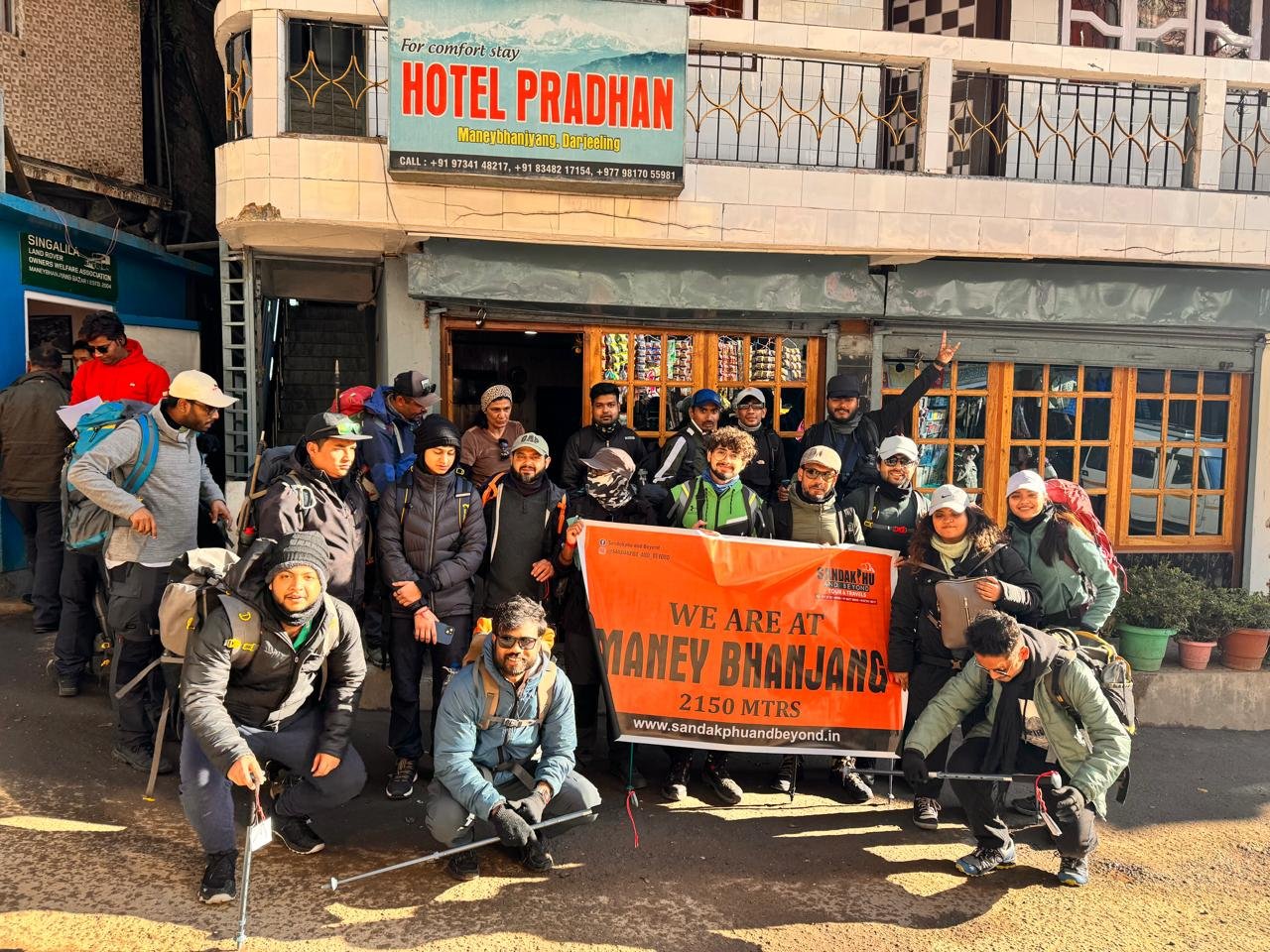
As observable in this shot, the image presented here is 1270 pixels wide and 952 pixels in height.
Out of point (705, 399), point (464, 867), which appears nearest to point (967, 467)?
point (705, 399)

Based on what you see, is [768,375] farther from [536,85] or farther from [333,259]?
[333,259]

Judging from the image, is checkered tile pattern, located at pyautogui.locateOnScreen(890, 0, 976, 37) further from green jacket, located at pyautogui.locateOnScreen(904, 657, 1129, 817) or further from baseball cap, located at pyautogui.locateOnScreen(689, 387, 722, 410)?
green jacket, located at pyautogui.locateOnScreen(904, 657, 1129, 817)

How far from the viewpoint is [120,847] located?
4.35m

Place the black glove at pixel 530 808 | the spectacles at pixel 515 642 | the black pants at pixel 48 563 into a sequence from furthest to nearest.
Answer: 1. the black pants at pixel 48 563
2. the spectacles at pixel 515 642
3. the black glove at pixel 530 808

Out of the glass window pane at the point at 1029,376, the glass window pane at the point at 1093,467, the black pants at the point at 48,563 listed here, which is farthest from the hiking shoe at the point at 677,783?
the glass window pane at the point at 1093,467

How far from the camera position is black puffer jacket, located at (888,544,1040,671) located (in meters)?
4.92

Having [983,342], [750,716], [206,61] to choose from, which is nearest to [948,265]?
[983,342]

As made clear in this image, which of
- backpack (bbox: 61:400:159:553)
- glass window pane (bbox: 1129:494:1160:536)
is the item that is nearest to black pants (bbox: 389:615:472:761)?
backpack (bbox: 61:400:159:553)

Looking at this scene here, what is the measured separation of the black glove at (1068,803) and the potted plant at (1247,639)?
11.2 ft

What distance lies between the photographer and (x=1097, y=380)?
870cm

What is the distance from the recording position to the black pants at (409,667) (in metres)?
5.20

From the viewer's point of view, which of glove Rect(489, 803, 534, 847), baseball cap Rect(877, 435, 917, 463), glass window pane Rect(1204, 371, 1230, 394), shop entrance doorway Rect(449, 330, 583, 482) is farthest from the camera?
shop entrance doorway Rect(449, 330, 583, 482)

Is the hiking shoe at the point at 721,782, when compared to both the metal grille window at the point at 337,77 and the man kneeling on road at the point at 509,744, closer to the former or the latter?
the man kneeling on road at the point at 509,744

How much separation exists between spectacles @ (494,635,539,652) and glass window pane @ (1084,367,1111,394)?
6.54 m
